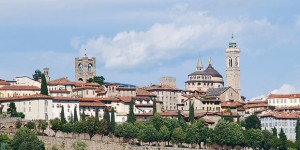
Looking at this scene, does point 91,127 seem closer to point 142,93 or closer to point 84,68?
point 142,93

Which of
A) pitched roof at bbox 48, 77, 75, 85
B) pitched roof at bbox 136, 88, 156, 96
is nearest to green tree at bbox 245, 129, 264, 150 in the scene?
pitched roof at bbox 136, 88, 156, 96

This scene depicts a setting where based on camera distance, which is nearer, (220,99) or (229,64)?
(220,99)

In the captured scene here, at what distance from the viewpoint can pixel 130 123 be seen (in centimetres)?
11031

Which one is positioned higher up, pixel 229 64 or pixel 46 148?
pixel 229 64

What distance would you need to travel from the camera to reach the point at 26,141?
310ft

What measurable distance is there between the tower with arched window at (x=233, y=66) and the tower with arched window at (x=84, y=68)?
2397 cm

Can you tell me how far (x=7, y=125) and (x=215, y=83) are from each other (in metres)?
62.7

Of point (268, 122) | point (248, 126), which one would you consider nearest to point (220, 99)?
point (268, 122)

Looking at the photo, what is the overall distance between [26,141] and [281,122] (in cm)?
4914

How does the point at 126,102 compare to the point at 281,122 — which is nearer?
the point at 126,102

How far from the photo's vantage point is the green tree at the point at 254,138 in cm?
11549

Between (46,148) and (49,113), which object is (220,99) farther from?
(46,148)

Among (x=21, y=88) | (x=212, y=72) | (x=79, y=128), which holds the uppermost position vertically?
(x=212, y=72)

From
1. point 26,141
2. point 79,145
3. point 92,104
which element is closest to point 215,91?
point 92,104
